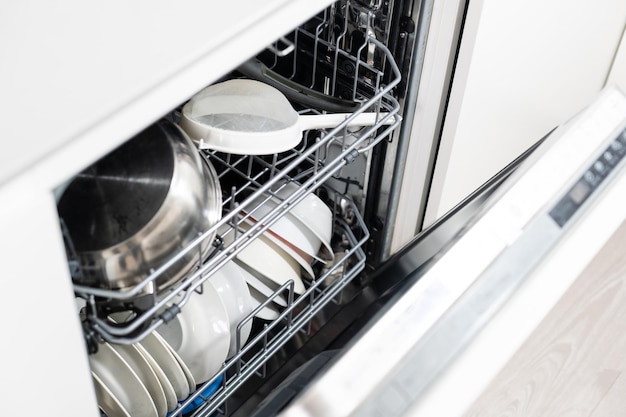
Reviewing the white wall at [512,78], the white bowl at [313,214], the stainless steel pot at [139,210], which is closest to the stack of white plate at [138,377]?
the stainless steel pot at [139,210]

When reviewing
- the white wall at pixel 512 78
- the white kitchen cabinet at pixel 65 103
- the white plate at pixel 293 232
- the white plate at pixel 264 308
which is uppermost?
the white kitchen cabinet at pixel 65 103

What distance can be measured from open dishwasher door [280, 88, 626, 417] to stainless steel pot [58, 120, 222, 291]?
0.59 feet

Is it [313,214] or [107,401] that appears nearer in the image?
[107,401]

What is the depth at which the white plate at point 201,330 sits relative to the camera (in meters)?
0.86

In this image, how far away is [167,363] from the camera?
32.9 inches

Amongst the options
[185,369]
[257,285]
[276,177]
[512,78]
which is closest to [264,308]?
[257,285]

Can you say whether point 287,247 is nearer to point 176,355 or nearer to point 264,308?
point 264,308

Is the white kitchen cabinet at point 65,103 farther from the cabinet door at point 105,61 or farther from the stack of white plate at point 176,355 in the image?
the stack of white plate at point 176,355

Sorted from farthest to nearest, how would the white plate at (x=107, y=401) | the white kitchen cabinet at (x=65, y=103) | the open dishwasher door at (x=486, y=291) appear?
1. the white plate at (x=107, y=401)
2. the open dishwasher door at (x=486, y=291)
3. the white kitchen cabinet at (x=65, y=103)

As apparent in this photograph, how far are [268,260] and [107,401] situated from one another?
0.25 m

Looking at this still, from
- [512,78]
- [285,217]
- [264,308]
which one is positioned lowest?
[264,308]

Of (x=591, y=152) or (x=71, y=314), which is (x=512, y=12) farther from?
(x=71, y=314)

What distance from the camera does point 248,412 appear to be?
97 cm

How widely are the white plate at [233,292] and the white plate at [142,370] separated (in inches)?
4.6
